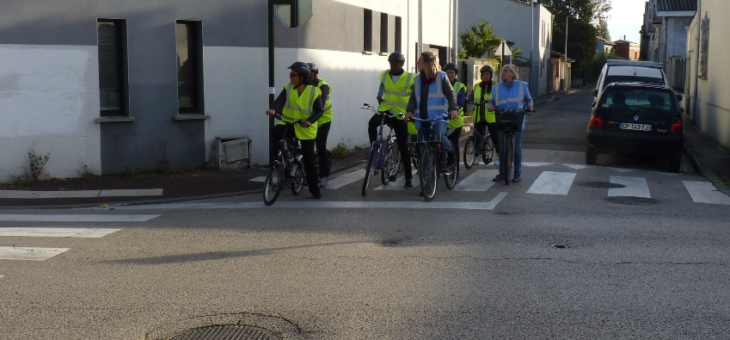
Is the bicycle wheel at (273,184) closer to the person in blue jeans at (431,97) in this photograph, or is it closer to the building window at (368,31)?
the person in blue jeans at (431,97)

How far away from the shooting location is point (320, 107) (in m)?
9.88

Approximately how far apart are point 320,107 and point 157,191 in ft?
9.74

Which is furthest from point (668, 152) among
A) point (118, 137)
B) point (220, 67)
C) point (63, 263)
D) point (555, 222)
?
point (63, 263)

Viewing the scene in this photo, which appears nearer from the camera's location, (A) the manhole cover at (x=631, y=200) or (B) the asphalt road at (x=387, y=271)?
(B) the asphalt road at (x=387, y=271)

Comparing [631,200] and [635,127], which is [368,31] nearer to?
[635,127]

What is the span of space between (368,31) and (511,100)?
788 cm

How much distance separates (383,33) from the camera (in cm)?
1953

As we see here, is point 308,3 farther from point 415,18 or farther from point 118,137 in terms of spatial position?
point 415,18

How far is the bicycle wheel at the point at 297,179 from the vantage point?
33.3 ft

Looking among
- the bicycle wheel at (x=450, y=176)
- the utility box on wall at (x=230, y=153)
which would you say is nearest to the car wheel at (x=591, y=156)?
the bicycle wheel at (x=450, y=176)

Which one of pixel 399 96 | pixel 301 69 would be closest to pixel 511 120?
pixel 399 96

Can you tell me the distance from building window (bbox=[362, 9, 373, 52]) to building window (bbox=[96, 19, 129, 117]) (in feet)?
23.3

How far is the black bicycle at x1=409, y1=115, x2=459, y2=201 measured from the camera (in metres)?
9.65

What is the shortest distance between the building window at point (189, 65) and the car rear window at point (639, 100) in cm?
705
